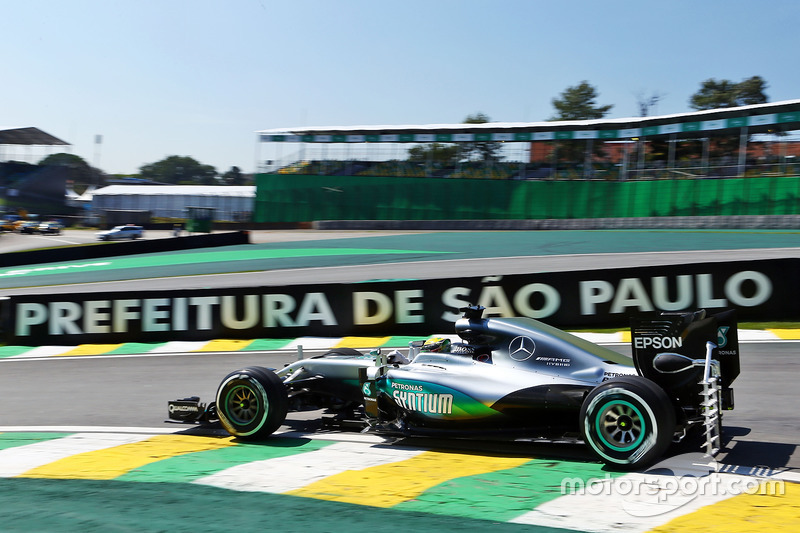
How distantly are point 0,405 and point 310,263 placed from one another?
17600 millimetres

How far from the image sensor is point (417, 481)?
5746mm

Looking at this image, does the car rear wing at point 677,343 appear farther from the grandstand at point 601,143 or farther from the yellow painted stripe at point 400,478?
the grandstand at point 601,143

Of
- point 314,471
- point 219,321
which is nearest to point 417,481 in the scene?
point 314,471

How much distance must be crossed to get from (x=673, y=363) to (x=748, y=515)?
147cm

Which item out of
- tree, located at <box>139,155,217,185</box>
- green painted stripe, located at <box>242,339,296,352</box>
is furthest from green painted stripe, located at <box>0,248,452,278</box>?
tree, located at <box>139,155,217,185</box>

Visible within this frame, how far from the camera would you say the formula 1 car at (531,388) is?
573cm

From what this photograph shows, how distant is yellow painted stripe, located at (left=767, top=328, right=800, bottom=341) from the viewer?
36.7 feet

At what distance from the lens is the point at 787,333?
11430mm

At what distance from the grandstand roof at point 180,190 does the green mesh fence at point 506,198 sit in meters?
20.4

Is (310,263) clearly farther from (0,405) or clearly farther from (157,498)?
(157,498)

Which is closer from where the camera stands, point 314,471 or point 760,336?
point 314,471

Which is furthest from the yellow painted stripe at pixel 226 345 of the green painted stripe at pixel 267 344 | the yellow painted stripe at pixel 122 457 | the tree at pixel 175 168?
the tree at pixel 175 168

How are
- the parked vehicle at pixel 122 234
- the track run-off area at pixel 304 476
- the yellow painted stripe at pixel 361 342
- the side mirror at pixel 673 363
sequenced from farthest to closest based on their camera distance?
the parked vehicle at pixel 122 234
the yellow painted stripe at pixel 361 342
the side mirror at pixel 673 363
the track run-off area at pixel 304 476

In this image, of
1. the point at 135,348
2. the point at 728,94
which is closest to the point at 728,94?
the point at 728,94
